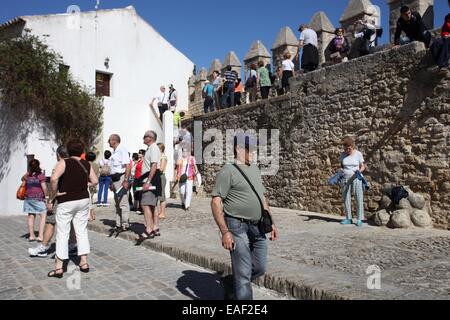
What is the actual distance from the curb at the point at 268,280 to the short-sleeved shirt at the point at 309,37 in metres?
7.02

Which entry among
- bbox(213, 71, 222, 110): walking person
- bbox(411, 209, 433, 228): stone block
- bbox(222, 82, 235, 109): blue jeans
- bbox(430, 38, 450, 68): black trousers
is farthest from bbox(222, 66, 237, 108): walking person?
bbox(411, 209, 433, 228): stone block

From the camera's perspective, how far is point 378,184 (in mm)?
9000

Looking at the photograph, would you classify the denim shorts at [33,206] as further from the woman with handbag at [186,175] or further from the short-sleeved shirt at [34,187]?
the woman with handbag at [186,175]

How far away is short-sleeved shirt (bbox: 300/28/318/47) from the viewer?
36.3 ft

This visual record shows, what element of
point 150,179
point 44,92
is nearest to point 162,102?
point 44,92

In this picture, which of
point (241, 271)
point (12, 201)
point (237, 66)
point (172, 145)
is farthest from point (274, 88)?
point (241, 271)

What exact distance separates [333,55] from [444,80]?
3.22 metres

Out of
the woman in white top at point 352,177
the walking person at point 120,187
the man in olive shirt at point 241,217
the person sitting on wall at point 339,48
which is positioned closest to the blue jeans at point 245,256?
the man in olive shirt at point 241,217

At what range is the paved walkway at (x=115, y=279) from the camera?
4.37 metres

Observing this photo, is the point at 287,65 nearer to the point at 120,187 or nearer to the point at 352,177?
the point at 352,177

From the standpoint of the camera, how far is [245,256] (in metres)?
3.47

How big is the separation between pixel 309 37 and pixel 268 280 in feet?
26.7

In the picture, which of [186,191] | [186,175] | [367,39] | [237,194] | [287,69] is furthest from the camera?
[287,69]

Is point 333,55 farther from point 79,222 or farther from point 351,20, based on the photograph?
point 79,222
